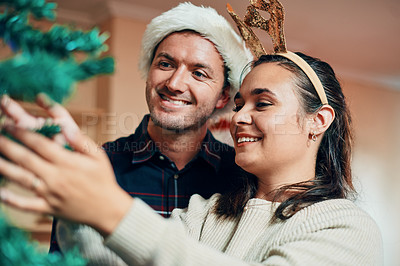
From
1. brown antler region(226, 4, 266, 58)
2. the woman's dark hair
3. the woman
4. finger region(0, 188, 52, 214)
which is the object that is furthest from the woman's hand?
brown antler region(226, 4, 266, 58)

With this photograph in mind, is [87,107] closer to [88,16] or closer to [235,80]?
[88,16]

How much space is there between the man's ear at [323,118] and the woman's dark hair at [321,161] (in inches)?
0.8

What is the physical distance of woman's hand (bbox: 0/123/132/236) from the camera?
0.54m

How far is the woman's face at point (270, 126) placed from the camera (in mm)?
1224

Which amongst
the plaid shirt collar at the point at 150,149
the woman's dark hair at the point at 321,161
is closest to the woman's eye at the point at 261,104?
the woman's dark hair at the point at 321,161

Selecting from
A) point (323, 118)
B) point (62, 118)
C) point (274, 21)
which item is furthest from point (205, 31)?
point (62, 118)

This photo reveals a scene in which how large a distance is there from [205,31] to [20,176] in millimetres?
1329

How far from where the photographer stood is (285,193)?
4.08 feet

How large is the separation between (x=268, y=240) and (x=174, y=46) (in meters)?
0.97

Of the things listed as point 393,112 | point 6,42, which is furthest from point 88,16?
point 393,112

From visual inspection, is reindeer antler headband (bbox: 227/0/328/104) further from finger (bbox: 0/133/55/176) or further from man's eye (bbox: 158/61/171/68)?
finger (bbox: 0/133/55/176)

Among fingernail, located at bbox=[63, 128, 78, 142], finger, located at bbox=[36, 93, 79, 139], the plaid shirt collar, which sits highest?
finger, located at bbox=[36, 93, 79, 139]

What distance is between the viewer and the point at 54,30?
60 cm

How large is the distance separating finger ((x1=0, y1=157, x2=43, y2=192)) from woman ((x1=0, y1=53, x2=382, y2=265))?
13.4 inches
